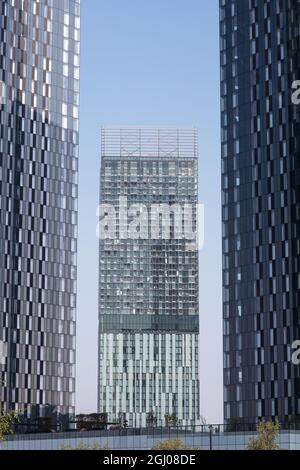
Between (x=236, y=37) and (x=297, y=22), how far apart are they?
15.4 meters

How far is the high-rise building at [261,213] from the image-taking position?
169750 millimetres

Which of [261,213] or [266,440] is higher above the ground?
[261,213]

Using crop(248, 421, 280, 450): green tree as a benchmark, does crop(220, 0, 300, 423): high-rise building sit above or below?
above

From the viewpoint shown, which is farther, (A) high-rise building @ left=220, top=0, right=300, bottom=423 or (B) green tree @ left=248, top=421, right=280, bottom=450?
(A) high-rise building @ left=220, top=0, right=300, bottom=423

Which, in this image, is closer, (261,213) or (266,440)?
(266,440)

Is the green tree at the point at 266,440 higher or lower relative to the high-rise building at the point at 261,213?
lower

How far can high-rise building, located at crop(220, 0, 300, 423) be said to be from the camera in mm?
169750

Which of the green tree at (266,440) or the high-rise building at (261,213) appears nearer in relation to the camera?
the green tree at (266,440)

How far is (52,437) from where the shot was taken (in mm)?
117438

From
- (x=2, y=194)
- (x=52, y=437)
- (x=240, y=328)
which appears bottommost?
(x=52, y=437)

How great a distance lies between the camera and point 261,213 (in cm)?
17788
